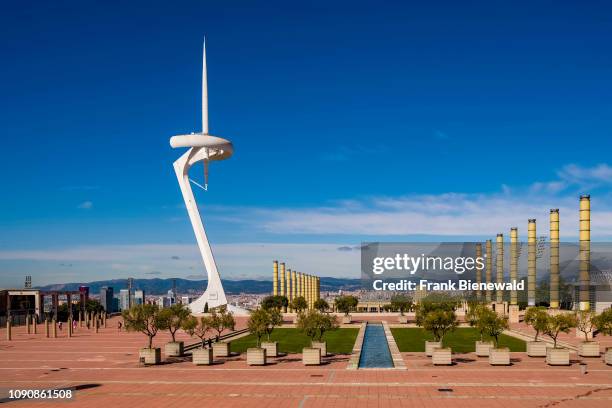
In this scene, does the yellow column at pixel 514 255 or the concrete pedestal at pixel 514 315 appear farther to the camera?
the yellow column at pixel 514 255

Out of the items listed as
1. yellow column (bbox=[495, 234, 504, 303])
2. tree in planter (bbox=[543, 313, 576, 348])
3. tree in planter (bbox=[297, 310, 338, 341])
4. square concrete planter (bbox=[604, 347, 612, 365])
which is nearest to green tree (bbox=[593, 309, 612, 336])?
tree in planter (bbox=[543, 313, 576, 348])

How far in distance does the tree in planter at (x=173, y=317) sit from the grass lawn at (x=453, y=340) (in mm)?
11646

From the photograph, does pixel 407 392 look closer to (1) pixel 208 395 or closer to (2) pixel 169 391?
(1) pixel 208 395

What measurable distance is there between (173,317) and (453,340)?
1782 cm

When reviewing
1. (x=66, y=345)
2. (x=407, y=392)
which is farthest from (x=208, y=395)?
(x=66, y=345)

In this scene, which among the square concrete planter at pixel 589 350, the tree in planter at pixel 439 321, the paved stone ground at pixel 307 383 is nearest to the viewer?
the paved stone ground at pixel 307 383

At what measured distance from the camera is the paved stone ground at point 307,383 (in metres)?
19.1

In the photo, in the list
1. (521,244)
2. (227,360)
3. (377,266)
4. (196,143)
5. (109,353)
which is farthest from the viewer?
(521,244)

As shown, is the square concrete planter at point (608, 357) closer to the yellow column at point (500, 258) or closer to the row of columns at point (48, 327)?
the row of columns at point (48, 327)

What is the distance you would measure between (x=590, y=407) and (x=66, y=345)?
30779mm

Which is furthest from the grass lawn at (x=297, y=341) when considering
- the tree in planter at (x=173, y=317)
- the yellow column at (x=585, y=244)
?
the yellow column at (x=585, y=244)

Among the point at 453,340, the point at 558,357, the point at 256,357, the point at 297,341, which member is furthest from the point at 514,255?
the point at 256,357

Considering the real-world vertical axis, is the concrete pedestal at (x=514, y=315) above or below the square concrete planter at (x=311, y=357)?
below

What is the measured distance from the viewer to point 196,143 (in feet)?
202
